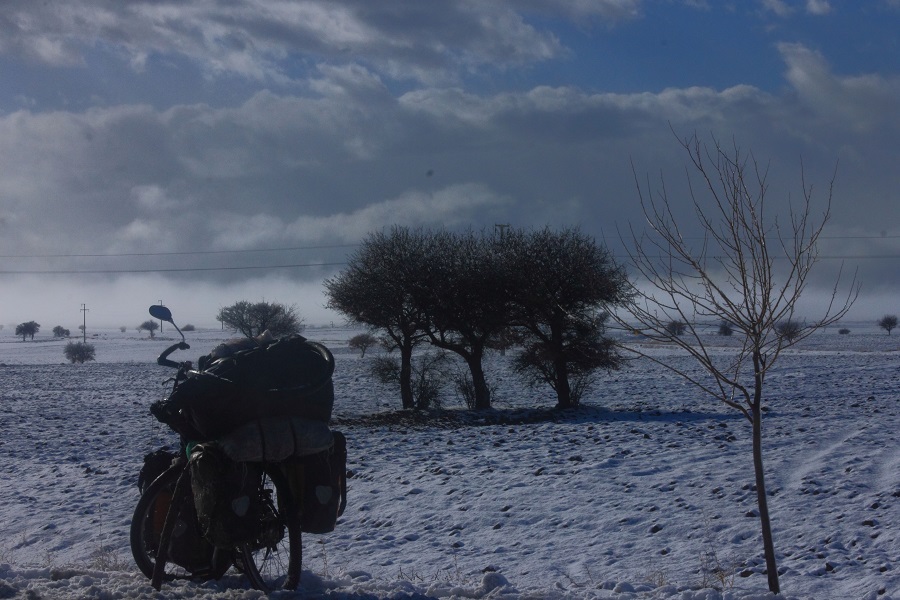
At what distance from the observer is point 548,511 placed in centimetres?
954

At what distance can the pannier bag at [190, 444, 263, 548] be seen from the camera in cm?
505

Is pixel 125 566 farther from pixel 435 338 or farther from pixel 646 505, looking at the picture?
pixel 435 338

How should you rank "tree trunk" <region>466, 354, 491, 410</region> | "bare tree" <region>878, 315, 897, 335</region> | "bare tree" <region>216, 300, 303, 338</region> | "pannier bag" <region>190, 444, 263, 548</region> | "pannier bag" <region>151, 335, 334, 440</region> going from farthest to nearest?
"bare tree" <region>878, 315, 897, 335</region> < "bare tree" <region>216, 300, 303, 338</region> < "tree trunk" <region>466, 354, 491, 410</region> < "pannier bag" <region>151, 335, 334, 440</region> < "pannier bag" <region>190, 444, 263, 548</region>

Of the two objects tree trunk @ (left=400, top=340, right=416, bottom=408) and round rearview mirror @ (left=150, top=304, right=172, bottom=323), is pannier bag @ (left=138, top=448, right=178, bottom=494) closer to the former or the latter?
round rearview mirror @ (left=150, top=304, right=172, bottom=323)

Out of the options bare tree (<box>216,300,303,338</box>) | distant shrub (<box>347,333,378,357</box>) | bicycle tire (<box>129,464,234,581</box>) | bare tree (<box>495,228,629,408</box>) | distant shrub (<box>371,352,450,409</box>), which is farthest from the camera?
bare tree (<box>216,300,303,338</box>)

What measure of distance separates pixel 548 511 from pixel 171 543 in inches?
198

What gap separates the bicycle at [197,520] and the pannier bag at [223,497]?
1 centimetres

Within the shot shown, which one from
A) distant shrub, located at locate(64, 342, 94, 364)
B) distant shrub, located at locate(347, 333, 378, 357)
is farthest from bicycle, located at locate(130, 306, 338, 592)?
distant shrub, located at locate(64, 342, 94, 364)

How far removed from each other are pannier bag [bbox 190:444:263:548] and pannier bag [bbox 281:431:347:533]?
0.29 m

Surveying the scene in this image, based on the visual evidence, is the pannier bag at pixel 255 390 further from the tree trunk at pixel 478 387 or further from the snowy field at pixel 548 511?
the tree trunk at pixel 478 387

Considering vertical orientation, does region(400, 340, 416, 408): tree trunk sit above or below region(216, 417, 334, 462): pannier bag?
below

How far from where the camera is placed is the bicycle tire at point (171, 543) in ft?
18.7

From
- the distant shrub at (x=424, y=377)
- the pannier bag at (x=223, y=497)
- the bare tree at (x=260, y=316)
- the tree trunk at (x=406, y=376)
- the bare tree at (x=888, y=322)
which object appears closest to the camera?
the pannier bag at (x=223, y=497)

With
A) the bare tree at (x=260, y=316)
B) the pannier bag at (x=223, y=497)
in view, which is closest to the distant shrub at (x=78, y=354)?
the bare tree at (x=260, y=316)
